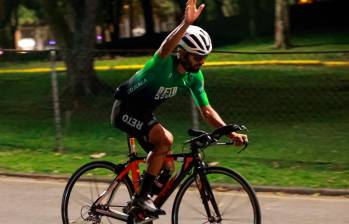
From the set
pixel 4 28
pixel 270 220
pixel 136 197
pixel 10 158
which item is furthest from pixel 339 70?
pixel 4 28

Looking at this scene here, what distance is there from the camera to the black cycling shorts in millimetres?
4738

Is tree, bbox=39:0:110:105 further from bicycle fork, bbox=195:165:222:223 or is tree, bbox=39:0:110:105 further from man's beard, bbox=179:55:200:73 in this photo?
bicycle fork, bbox=195:165:222:223

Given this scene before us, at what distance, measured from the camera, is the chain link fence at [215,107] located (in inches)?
380

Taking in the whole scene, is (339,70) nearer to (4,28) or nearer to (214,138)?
(214,138)

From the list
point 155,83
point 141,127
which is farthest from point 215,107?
point 155,83

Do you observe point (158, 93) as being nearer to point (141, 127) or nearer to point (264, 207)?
point (141, 127)

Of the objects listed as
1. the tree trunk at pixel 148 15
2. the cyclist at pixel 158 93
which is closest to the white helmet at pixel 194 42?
the cyclist at pixel 158 93

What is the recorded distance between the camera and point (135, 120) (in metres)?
4.75

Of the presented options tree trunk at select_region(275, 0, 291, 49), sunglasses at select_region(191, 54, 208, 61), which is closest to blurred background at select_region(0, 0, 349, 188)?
sunglasses at select_region(191, 54, 208, 61)

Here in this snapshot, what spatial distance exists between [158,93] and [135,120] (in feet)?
0.95

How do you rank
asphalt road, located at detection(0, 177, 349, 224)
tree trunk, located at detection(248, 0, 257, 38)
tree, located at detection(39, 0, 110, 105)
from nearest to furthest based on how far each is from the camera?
asphalt road, located at detection(0, 177, 349, 224) < tree, located at detection(39, 0, 110, 105) < tree trunk, located at detection(248, 0, 257, 38)

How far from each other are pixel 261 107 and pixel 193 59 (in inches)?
237

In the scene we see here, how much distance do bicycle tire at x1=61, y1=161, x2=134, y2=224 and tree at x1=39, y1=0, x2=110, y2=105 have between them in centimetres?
511

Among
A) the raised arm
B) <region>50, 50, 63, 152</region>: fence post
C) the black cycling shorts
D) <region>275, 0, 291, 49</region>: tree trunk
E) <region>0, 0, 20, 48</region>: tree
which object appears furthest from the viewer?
<region>0, 0, 20, 48</region>: tree
